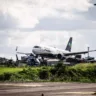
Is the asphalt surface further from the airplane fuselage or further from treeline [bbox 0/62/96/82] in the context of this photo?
the airplane fuselage

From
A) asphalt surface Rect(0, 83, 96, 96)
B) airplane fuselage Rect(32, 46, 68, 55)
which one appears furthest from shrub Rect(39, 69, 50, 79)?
airplane fuselage Rect(32, 46, 68, 55)

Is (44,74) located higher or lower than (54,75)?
higher

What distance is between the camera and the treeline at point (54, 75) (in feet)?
172

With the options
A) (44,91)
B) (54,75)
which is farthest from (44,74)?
(44,91)

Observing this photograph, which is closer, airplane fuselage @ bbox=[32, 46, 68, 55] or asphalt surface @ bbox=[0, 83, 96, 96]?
asphalt surface @ bbox=[0, 83, 96, 96]

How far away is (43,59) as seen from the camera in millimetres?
112688

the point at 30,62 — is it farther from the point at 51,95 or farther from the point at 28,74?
the point at 51,95

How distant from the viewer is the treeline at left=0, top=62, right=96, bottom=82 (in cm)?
5241

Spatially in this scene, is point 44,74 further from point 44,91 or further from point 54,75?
point 44,91

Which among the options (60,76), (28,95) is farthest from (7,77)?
(28,95)

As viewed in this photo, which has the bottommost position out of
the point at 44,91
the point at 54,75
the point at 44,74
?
the point at 44,91

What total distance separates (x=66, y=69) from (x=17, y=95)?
31.0 m

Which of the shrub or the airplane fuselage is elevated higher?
the airplane fuselage

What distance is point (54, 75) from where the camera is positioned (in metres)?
55.8
